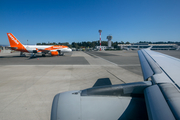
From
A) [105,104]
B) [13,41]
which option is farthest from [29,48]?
[105,104]

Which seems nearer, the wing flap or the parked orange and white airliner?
the wing flap

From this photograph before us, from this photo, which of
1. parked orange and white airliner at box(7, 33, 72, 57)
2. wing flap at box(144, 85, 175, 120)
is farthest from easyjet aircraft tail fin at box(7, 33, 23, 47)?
wing flap at box(144, 85, 175, 120)

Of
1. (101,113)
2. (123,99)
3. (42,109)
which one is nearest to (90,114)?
(101,113)

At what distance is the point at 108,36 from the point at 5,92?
113 meters

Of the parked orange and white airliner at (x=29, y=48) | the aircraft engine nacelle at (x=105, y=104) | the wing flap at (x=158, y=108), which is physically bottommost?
the aircraft engine nacelle at (x=105, y=104)

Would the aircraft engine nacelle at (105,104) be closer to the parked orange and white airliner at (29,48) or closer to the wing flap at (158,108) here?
the wing flap at (158,108)

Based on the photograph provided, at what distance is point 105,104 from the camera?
2328 mm

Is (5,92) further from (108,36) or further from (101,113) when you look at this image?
(108,36)

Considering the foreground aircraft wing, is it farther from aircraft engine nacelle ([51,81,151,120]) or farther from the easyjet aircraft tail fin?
the easyjet aircraft tail fin

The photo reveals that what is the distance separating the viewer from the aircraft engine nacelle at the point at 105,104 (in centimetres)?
220

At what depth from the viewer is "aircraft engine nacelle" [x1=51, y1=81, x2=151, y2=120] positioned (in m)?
2.20

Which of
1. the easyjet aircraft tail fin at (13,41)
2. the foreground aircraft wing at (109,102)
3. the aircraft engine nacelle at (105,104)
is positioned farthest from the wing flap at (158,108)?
the easyjet aircraft tail fin at (13,41)

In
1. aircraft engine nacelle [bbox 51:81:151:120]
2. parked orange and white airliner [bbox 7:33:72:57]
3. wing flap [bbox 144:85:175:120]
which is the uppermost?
parked orange and white airliner [bbox 7:33:72:57]

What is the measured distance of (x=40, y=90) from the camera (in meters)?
6.55
